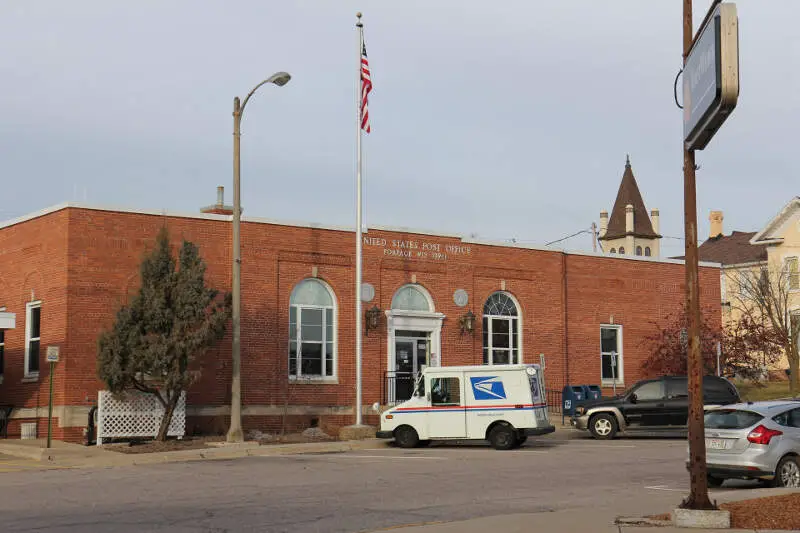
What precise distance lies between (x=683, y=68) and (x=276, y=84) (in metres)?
15.3

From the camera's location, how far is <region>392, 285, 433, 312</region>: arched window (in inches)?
1337

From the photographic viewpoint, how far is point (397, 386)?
110 ft

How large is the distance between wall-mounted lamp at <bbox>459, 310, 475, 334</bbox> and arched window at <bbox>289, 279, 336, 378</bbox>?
4.67 metres

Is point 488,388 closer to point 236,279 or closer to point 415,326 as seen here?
point 236,279

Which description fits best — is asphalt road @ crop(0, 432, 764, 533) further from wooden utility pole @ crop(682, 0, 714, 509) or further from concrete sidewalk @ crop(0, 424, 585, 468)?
wooden utility pole @ crop(682, 0, 714, 509)

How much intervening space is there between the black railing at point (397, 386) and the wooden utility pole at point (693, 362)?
21402mm

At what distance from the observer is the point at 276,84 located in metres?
26.4

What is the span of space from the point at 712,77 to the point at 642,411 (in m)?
19.4

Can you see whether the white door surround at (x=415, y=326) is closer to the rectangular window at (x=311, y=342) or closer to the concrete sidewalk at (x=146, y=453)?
the rectangular window at (x=311, y=342)

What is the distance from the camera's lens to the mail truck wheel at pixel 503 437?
25.8m

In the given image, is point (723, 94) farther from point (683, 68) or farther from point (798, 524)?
point (798, 524)

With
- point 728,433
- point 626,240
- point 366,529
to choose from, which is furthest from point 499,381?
point 626,240

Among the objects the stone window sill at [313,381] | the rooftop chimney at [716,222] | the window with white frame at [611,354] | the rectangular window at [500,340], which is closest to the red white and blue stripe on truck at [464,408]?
the stone window sill at [313,381]

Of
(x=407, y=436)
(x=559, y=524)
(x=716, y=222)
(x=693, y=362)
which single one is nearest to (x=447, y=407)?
(x=407, y=436)
